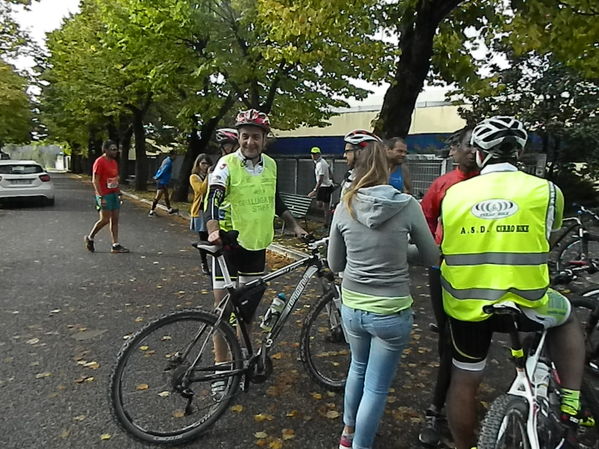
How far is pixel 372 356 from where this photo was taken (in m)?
2.74

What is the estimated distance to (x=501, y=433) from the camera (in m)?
2.21

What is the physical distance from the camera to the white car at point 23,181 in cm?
1689

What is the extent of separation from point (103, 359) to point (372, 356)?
9.38 ft

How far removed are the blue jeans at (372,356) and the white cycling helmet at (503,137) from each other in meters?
0.94

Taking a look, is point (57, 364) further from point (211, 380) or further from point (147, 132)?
point (147, 132)

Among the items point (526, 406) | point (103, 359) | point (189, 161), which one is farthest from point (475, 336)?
point (189, 161)

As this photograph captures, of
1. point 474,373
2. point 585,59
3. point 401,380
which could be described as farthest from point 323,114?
point 474,373

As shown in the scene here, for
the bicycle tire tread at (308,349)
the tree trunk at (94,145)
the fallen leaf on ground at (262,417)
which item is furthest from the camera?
the tree trunk at (94,145)

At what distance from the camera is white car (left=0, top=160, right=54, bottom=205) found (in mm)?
16891

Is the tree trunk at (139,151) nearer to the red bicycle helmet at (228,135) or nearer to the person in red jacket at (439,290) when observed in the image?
the red bicycle helmet at (228,135)

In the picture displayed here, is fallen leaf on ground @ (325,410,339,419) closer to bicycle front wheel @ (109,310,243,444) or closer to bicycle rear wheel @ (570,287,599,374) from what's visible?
bicycle front wheel @ (109,310,243,444)

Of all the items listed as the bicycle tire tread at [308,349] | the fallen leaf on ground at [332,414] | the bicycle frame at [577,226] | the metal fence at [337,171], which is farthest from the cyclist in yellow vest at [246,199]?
the metal fence at [337,171]

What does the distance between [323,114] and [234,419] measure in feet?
50.5

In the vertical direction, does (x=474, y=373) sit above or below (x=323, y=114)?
below
